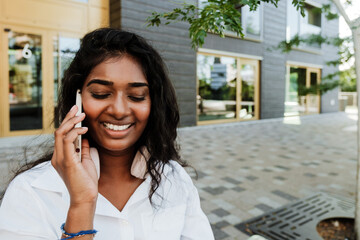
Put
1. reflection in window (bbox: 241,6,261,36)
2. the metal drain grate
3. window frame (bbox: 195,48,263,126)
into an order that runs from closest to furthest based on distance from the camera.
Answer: the metal drain grate < window frame (bbox: 195,48,263,126) < reflection in window (bbox: 241,6,261,36)

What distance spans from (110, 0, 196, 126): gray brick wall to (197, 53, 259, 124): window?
52cm

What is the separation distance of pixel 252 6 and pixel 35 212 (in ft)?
5.50

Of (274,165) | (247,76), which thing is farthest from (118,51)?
(247,76)

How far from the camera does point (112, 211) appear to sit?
3.66 ft

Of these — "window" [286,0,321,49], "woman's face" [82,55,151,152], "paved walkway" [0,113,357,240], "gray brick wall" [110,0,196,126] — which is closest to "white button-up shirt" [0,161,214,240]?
"woman's face" [82,55,151,152]

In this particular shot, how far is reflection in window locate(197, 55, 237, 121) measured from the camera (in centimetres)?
1041

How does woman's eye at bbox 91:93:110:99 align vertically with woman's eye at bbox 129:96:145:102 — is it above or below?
above

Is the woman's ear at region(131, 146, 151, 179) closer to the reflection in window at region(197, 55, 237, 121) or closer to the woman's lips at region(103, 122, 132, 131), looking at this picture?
the woman's lips at region(103, 122, 132, 131)

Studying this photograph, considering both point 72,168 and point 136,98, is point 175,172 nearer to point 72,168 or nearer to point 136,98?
point 136,98

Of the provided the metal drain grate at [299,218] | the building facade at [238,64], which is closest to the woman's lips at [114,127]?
the metal drain grate at [299,218]

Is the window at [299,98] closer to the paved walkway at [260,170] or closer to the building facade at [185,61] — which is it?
the building facade at [185,61]

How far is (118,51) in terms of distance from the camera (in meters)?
1.21

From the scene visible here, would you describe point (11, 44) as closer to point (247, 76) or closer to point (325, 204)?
point (325, 204)

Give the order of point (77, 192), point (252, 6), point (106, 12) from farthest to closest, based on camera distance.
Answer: point (106, 12) < point (252, 6) < point (77, 192)
